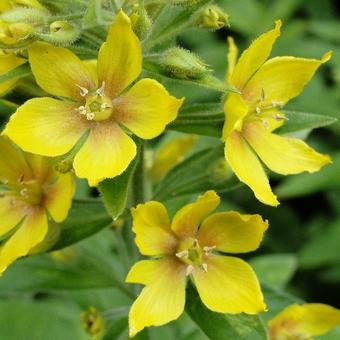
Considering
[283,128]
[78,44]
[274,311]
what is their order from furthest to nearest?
[274,311], [283,128], [78,44]

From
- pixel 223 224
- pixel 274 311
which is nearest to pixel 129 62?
pixel 223 224

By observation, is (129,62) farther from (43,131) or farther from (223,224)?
(223,224)

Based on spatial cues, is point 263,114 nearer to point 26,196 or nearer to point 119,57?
point 119,57

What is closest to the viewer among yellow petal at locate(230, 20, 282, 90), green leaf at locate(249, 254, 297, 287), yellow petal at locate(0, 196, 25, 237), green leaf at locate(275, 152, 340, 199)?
yellow petal at locate(230, 20, 282, 90)

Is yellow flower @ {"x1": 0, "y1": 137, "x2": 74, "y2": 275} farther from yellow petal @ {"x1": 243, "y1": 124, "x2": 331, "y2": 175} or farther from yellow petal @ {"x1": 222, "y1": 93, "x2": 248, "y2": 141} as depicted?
yellow petal @ {"x1": 243, "y1": 124, "x2": 331, "y2": 175}

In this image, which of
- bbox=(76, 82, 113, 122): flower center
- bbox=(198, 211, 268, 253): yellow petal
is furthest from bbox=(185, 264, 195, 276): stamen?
bbox=(76, 82, 113, 122): flower center

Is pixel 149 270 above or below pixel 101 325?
above

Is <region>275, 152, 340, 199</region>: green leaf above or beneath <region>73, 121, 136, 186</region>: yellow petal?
beneath
